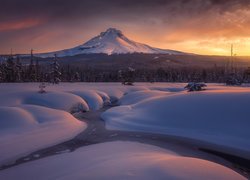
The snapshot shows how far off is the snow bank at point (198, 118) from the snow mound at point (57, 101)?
19.8 feet

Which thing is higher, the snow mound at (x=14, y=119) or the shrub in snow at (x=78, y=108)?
the snow mound at (x=14, y=119)

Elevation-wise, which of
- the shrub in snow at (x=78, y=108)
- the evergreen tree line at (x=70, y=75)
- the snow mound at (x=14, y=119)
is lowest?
the shrub in snow at (x=78, y=108)

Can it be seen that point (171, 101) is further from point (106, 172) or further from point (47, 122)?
point (106, 172)

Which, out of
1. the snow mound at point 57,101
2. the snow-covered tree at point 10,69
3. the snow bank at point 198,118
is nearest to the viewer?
the snow bank at point 198,118

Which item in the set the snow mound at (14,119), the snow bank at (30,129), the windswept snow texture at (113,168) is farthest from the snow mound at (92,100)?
the windswept snow texture at (113,168)

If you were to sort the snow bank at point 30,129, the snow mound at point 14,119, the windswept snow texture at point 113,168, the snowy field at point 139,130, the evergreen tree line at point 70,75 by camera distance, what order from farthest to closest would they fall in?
the evergreen tree line at point 70,75
the snow mound at point 14,119
the snow bank at point 30,129
the snowy field at point 139,130
the windswept snow texture at point 113,168

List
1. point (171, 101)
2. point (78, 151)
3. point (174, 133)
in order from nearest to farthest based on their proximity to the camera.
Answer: point (78, 151) < point (174, 133) < point (171, 101)

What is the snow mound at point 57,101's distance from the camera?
1288 inches

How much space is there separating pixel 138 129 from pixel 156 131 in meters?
1.47

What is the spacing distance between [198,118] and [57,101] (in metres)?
16.5

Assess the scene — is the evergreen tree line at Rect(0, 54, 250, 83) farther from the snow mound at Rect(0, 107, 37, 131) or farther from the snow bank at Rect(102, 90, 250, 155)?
the snow mound at Rect(0, 107, 37, 131)

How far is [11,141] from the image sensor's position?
57.6ft

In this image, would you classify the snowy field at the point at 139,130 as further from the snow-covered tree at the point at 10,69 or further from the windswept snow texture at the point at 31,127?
the snow-covered tree at the point at 10,69

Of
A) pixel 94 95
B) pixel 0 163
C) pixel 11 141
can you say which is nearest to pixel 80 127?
pixel 11 141
